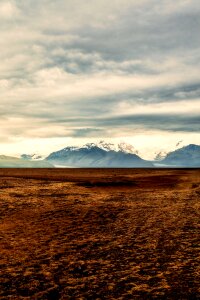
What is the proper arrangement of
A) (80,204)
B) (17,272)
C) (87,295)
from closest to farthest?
(87,295) < (17,272) < (80,204)

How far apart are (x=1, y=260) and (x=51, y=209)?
1137 cm

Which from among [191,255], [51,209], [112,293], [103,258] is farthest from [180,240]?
[51,209]

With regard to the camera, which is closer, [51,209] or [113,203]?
[51,209]

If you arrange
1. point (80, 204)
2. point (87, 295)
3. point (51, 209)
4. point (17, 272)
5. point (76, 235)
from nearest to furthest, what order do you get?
point (87, 295)
point (17, 272)
point (76, 235)
point (51, 209)
point (80, 204)

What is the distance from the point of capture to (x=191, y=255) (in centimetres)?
1119

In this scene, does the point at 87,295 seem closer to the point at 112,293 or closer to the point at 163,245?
the point at 112,293

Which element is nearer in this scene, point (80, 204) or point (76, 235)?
point (76, 235)

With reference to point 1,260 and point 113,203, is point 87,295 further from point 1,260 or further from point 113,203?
point 113,203

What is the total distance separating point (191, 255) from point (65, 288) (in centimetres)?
450

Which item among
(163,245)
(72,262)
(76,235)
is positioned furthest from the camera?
(76,235)

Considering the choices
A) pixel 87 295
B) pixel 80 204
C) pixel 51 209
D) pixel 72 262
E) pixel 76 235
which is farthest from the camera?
pixel 80 204

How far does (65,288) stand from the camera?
333 inches

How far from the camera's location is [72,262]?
1070 cm

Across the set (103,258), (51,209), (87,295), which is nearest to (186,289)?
(87,295)
